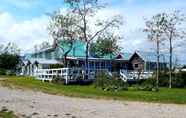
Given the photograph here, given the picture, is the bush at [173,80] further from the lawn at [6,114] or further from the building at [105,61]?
the lawn at [6,114]

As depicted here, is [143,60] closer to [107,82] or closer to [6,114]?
[107,82]

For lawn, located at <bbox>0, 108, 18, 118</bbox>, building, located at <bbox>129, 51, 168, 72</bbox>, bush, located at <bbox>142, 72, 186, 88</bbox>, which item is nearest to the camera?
lawn, located at <bbox>0, 108, 18, 118</bbox>

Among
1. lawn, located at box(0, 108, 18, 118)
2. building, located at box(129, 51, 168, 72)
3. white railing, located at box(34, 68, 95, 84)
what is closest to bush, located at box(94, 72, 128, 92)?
white railing, located at box(34, 68, 95, 84)

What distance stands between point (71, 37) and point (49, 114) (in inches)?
1691

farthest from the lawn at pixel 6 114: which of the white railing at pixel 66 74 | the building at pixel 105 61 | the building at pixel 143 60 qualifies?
the building at pixel 143 60

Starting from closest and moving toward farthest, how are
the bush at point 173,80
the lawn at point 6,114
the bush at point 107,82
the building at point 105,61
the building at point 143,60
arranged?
the lawn at point 6,114
the bush at point 107,82
the bush at point 173,80
the building at point 105,61
the building at point 143,60

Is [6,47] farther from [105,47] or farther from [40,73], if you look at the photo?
[40,73]

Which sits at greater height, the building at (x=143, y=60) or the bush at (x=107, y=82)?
the building at (x=143, y=60)

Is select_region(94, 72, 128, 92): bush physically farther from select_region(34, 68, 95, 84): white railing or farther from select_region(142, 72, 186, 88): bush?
select_region(142, 72, 186, 88): bush

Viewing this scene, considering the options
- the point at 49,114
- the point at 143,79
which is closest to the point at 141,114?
the point at 49,114

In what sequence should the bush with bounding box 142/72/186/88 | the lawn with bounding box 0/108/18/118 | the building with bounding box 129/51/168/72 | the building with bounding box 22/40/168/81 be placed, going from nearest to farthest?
the lawn with bounding box 0/108/18/118 < the bush with bounding box 142/72/186/88 < the building with bounding box 22/40/168/81 < the building with bounding box 129/51/168/72

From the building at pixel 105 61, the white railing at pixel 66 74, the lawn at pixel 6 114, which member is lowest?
the lawn at pixel 6 114

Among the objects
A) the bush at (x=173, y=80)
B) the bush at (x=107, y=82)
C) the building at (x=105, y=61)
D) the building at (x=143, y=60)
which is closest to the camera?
the bush at (x=107, y=82)

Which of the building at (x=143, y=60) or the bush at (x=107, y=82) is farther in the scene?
the building at (x=143, y=60)
